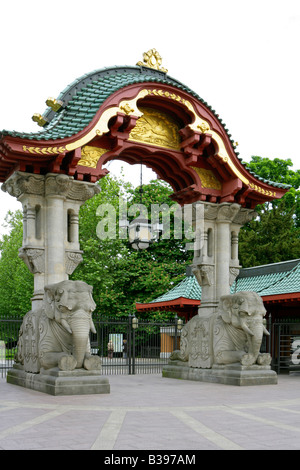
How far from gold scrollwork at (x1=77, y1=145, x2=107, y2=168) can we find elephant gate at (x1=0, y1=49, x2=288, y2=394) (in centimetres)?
3

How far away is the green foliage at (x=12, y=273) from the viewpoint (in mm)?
31969

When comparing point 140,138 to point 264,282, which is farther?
point 264,282

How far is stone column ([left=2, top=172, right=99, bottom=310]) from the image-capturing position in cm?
1134

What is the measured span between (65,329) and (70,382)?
3.48 ft

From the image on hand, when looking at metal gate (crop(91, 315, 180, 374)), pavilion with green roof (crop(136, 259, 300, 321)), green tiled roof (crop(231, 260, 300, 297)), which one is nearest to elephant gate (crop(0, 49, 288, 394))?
metal gate (crop(91, 315, 180, 374))

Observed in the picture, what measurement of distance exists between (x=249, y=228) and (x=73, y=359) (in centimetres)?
2577

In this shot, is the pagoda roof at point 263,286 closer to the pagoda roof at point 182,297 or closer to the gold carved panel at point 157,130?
the pagoda roof at point 182,297

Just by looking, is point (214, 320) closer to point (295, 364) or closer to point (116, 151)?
point (116, 151)

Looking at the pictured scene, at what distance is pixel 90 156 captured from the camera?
40.0 feet

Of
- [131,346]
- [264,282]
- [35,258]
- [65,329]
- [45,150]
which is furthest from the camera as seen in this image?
[131,346]

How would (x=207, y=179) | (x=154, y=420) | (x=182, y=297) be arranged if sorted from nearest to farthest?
(x=154, y=420), (x=207, y=179), (x=182, y=297)

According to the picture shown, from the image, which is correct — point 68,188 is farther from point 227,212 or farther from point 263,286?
point 263,286

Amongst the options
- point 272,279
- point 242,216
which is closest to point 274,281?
point 272,279
